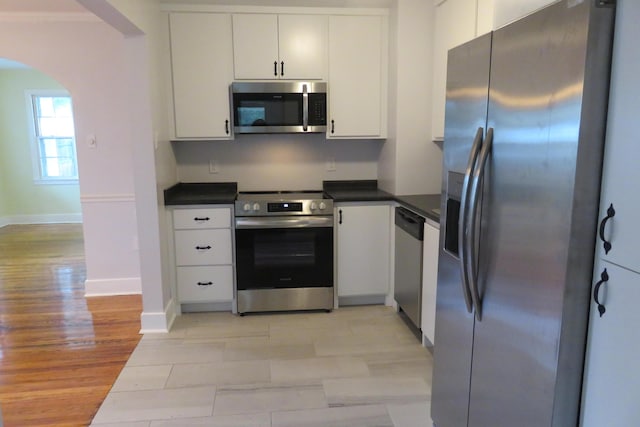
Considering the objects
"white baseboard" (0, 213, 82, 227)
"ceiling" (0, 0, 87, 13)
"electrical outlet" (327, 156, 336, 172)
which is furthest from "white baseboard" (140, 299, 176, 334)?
"white baseboard" (0, 213, 82, 227)

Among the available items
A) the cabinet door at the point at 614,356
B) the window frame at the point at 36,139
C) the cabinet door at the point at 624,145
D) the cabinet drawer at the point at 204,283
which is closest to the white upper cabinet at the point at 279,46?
the cabinet drawer at the point at 204,283

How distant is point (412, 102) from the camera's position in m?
3.42

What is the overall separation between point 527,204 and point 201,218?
2.54m

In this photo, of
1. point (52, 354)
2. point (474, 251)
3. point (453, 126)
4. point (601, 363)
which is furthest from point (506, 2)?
point (52, 354)

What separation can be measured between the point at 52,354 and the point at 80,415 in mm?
819

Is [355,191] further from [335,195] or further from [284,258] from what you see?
[284,258]

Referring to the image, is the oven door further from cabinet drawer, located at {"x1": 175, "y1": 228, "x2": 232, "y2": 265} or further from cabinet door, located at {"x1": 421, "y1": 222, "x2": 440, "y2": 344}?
cabinet door, located at {"x1": 421, "y1": 222, "x2": 440, "y2": 344}

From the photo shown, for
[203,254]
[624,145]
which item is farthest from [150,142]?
[624,145]

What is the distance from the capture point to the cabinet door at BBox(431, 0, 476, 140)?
2787mm

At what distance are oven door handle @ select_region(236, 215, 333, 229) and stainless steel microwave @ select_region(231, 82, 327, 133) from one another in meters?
0.69

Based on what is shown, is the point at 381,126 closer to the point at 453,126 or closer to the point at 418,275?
the point at 418,275

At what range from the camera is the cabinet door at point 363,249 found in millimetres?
3496

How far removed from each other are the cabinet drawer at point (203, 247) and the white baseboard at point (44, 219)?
4.98m

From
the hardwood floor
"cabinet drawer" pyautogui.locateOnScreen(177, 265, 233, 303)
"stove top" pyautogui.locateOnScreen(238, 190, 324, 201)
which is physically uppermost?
"stove top" pyautogui.locateOnScreen(238, 190, 324, 201)
